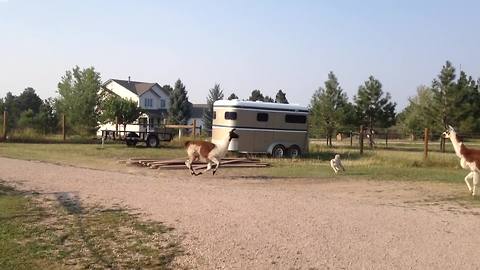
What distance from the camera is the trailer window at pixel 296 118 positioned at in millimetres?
25828

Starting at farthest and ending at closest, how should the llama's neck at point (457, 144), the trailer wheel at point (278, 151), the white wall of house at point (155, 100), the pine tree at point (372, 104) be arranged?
the white wall of house at point (155, 100) < the pine tree at point (372, 104) < the trailer wheel at point (278, 151) < the llama's neck at point (457, 144)

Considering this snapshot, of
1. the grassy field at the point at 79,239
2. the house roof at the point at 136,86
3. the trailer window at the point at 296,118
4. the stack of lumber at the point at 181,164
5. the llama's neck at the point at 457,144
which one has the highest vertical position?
the house roof at the point at 136,86

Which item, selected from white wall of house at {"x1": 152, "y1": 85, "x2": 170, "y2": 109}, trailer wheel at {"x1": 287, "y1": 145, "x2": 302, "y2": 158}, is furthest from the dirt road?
white wall of house at {"x1": 152, "y1": 85, "x2": 170, "y2": 109}

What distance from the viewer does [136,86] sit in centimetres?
7225

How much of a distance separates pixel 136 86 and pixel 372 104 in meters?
35.5

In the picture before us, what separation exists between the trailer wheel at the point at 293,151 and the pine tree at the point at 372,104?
23066 millimetres

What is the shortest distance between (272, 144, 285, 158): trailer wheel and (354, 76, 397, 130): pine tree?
23.7m

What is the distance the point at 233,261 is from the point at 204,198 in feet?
15.2

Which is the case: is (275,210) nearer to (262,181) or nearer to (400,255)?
(400,255)

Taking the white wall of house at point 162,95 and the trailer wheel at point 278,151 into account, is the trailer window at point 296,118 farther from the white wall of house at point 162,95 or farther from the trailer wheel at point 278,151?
the white wall of house at point 162,95

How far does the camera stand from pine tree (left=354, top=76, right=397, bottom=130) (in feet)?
156

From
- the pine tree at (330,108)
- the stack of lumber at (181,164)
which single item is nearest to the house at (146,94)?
the pine tree at (330,108)

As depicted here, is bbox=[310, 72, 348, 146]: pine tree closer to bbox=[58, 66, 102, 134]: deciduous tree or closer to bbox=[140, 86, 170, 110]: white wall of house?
bbox=[58, 66, 102, 134]: deciduous tree

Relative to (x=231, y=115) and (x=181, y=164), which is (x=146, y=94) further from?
(x=181, y=164)
